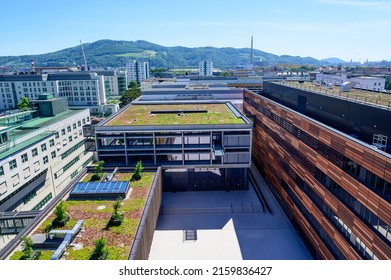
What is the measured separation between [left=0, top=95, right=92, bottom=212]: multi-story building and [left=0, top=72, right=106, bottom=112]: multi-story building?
156 feet

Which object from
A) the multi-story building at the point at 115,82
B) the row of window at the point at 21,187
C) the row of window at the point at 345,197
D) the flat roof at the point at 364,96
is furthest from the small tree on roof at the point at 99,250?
the multi-story building at the point at 115,82

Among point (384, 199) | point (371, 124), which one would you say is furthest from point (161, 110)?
point (384, 199)

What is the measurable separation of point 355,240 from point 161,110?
39.0 meters

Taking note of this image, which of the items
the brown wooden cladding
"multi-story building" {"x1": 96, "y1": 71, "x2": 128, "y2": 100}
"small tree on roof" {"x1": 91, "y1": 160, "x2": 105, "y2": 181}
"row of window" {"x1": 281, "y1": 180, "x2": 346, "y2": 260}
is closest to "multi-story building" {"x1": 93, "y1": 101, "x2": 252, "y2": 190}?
"small tree on roof" {"x1": 91, "y1": 160, "x2": 105, "y2": 181}

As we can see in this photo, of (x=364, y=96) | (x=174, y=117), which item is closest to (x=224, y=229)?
(x=174, y=117)

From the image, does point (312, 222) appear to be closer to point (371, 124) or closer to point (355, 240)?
point (355, 240)

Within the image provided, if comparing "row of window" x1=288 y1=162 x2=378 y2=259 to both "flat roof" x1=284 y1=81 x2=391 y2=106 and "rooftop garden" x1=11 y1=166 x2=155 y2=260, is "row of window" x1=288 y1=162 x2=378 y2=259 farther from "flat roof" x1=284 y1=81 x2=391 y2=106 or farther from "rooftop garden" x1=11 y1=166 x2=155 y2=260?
"rooftop garden" x1=11 y1=166 x2=155 y2=260

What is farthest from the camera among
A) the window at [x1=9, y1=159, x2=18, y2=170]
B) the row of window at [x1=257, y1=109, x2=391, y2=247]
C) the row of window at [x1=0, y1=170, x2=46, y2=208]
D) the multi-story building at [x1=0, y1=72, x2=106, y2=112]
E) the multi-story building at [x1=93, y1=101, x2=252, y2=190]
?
the multi-story building at [x1=0, y1=72, x2=106, y2=112]

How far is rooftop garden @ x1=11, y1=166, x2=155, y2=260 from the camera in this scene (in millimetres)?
18062

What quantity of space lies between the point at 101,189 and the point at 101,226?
21.1 ft

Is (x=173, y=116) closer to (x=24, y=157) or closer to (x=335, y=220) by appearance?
(x=24, y=157)

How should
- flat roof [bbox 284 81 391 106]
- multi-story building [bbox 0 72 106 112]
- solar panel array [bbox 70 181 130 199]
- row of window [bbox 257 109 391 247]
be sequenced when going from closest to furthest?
row of window [bbox 257 109 391 247] < flat roof [bbox 284 81 391 106] < solar panel array [bbox 70 181 130 199] < multi-story building [bbox 0 72 106 112]
